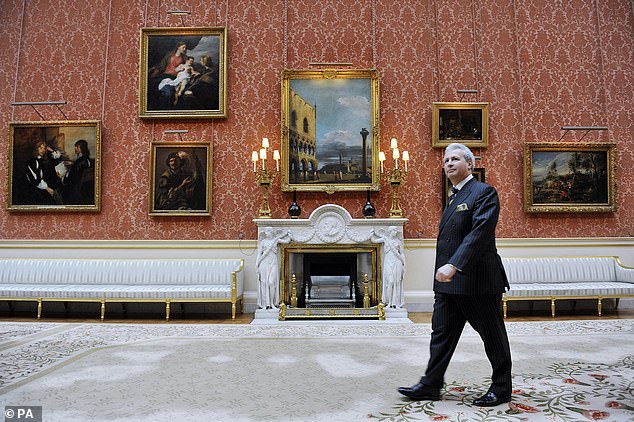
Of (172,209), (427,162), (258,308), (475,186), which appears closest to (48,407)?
(475,186)

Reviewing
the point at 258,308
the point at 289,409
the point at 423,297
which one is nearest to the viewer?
the point at 289,409

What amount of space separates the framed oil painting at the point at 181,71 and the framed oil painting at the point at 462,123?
4035 millimetres

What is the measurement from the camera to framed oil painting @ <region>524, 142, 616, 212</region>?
8609mm

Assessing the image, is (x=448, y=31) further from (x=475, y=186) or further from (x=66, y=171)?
(x=66, y=171)

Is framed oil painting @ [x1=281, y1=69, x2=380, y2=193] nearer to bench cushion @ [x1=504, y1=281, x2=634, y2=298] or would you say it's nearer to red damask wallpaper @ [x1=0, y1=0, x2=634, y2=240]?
red damask wallpaper @ [x1=0, y1=0, x2=634, y2=240]

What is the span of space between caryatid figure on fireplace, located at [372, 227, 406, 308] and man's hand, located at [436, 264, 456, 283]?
459cm

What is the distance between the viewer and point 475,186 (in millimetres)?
3424

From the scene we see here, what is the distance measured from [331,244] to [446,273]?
4821mm

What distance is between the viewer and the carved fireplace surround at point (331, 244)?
7758 millimetres

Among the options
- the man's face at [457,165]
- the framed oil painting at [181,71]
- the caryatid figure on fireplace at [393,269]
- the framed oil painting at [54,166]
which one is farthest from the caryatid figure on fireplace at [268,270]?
the man's face at [457,165]

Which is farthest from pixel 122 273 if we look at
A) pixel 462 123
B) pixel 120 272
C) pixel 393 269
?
pixel 462 123

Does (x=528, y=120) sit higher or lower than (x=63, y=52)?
lower

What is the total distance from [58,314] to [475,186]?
7648 millimetres

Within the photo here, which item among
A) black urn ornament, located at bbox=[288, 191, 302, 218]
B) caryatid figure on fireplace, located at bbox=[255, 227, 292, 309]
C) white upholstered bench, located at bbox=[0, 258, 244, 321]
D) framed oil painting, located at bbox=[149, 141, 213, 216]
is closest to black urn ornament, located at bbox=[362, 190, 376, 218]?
black urn ornament, located at bbox=[288, 191, 302, 218]
